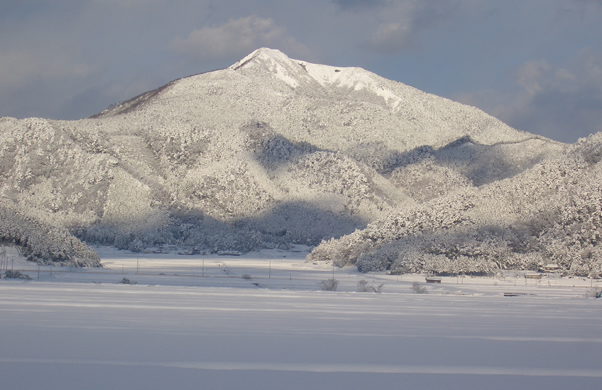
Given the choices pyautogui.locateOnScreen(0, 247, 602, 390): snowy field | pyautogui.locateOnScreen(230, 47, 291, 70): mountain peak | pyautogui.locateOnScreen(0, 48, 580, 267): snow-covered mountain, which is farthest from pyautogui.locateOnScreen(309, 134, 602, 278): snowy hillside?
pyautogui.locateOnScreen(230, 47, 291, 70): mountain peak

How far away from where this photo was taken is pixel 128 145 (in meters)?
62.0

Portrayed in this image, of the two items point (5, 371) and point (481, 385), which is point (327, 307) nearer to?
point (481, 385)

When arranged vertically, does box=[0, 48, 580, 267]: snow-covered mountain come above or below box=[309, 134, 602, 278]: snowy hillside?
above

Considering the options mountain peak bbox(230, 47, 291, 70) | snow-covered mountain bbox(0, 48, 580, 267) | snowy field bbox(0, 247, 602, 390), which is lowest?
snowy field bbox(0, 247, 602, 390)

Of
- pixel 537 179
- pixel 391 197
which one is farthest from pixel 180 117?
pixel 537 179

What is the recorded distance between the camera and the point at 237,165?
195 ft

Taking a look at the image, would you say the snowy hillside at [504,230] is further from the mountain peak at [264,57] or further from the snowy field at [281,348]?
the mountain peak at [264,57]

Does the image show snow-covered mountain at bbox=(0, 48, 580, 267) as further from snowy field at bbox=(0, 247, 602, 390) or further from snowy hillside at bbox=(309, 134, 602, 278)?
snowy field at bbox=(0, 247, 602, 390)

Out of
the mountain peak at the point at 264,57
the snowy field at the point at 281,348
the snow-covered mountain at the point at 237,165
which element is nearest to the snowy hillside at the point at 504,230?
the snow-covered mountain at the point at 237,165

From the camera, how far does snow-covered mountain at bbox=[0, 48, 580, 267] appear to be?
51.1 m

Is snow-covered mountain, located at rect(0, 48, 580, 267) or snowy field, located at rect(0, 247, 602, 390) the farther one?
snow-covered mountain, located at rect(0, 48, 580, 267)

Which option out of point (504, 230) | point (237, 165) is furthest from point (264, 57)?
point (504, 230)

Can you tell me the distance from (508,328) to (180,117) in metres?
66.7

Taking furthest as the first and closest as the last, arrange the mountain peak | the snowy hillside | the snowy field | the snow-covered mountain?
the mountain peak
the snow-covered mountain
the snowy hillside
the snowy field
